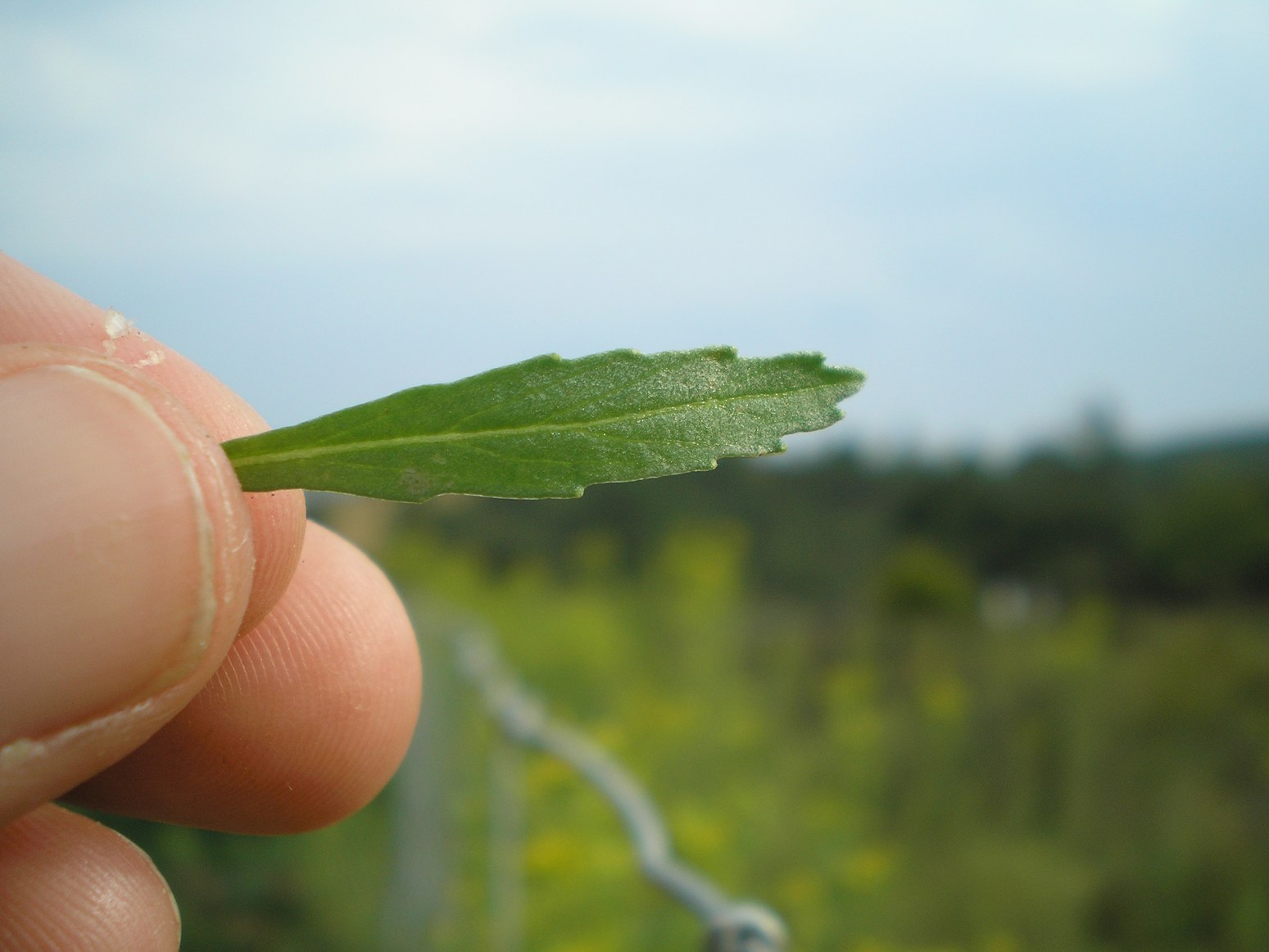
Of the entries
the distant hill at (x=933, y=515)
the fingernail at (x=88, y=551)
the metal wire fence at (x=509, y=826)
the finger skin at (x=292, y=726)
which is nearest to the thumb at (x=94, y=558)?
the fingernail at (x=88, y=551)

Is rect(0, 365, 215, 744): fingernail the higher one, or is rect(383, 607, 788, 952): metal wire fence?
rect(0, 365, 215, 744): fingernail

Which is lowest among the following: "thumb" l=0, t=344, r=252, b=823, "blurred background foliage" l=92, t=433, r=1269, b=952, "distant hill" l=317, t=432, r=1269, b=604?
"blurred background foliage" l=92, t=433, r=1269, b=952

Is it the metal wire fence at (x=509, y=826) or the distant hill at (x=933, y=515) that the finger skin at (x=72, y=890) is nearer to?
the metal wire fence at (x=509, y=826)

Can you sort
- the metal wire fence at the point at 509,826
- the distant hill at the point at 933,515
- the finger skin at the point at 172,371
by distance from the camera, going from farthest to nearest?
1. the distant hill at the point at 933,515
2. the metal wire fence at the point at 509,826
3. the finger skin at the point at 172,371

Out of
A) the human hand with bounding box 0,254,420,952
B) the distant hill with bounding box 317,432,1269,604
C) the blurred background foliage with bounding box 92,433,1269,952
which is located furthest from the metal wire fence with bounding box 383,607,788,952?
the distant hill with bounding box 317,432,1269,604

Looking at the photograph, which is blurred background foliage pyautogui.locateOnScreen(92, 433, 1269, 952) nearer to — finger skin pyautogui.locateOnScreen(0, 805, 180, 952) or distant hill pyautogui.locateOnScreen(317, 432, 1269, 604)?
distant hill pyautogui.locateOnScreen(317, 432, 1269, 604)

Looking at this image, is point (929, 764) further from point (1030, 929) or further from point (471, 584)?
point (471, 584)
